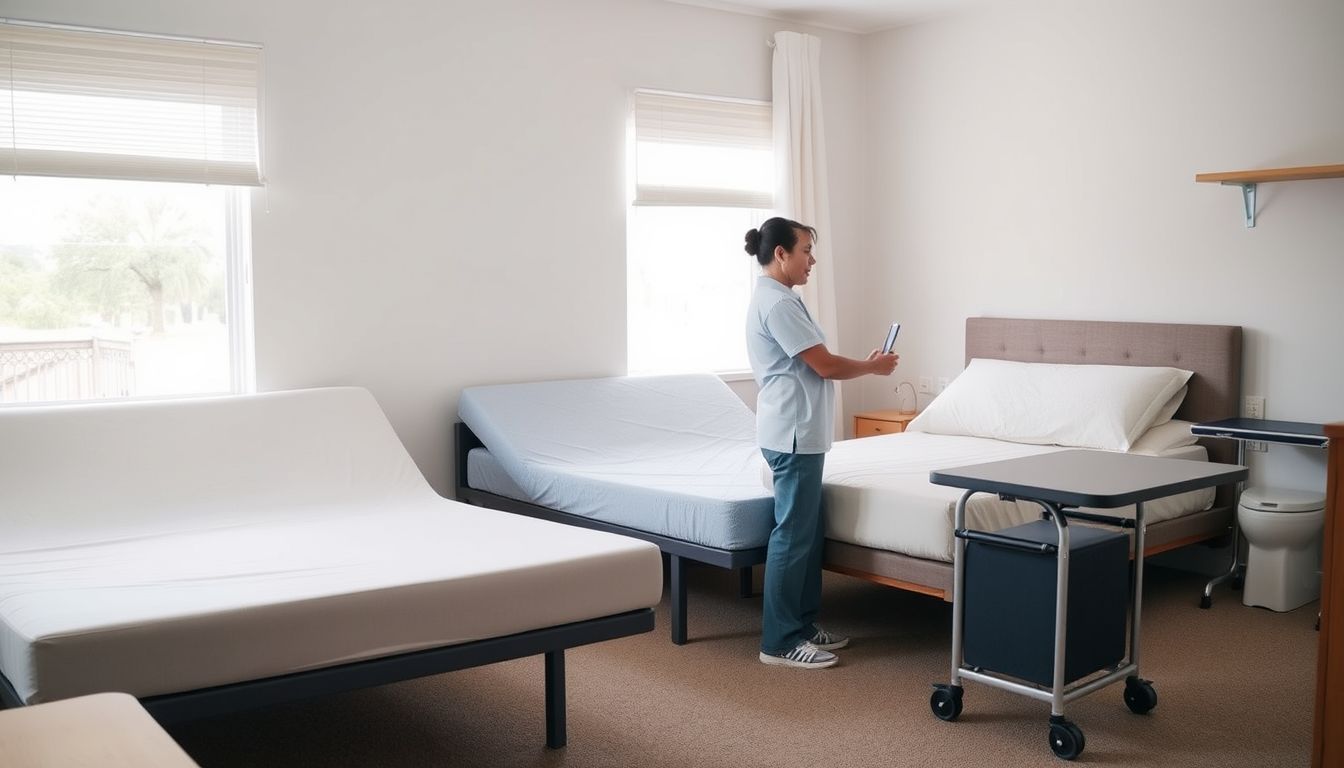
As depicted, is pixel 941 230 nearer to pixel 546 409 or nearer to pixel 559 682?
pixel 546 409

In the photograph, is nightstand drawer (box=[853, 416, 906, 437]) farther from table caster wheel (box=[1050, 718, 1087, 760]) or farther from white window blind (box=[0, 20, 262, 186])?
white window blind (box=[0, 20, 262, 186])

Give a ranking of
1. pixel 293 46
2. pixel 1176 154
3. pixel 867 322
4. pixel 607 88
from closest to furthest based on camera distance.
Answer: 1. pixel 293 46
2. pixel 1176 154
3. pixel 607 88
4. pixel 867 322

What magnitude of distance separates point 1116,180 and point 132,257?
4.29 m

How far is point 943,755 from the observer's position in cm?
316

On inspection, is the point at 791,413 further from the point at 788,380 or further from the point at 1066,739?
the point at 1066,739

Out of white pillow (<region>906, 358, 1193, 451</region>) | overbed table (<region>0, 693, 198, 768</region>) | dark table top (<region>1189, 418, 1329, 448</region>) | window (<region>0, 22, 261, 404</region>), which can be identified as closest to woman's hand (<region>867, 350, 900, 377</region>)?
white pillow (<region>906, 358, 1193, 451</region>)

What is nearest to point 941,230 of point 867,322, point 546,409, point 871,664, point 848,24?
point 867,322

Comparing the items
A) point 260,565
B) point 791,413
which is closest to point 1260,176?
point 791,413

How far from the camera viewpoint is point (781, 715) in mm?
3465

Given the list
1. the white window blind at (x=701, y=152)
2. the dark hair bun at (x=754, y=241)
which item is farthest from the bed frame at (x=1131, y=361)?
the white window blind at (x=701, y=152)

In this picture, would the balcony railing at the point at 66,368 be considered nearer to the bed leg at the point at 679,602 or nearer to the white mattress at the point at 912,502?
the bed leg at the point at 679,602

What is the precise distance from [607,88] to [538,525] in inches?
104

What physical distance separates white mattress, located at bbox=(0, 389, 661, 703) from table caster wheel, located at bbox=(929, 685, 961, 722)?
0.89 metres

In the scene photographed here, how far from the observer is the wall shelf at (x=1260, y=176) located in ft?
14.6
